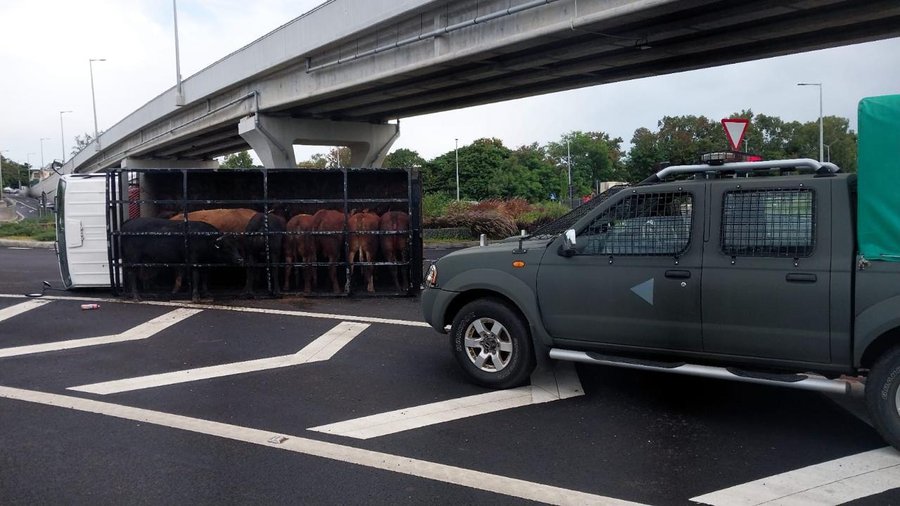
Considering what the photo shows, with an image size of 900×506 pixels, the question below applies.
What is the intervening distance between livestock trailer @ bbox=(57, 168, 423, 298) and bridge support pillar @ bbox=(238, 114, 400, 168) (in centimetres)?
1830

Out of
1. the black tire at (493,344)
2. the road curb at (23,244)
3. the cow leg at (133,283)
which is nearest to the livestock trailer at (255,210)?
the cow leg at (133,283)

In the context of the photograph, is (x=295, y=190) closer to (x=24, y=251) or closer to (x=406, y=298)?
(x=406, y=298)

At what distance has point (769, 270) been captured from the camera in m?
5.39

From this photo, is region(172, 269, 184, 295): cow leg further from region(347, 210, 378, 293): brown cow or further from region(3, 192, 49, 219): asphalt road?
region(3, 192, 49, 219): asphalt road

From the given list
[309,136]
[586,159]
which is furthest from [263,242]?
[586,159]

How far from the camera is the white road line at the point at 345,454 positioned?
14.4 ft

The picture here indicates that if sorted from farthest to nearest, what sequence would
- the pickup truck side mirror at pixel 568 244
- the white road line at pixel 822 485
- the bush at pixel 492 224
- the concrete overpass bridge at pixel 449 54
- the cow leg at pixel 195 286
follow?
the bush at pixel 492 224, the concrete overpass bridge at pixel 449 54, the cow leg at pixel 195 286, the pickup truck side mirror at pixel 568 244, the white road line at pixel 822 485

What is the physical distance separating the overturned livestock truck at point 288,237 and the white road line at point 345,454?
19.3 ft

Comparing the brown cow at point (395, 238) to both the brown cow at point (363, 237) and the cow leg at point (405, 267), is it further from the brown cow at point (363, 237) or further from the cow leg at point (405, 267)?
the brown cow at point (363, 237)

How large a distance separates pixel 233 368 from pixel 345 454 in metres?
2.97

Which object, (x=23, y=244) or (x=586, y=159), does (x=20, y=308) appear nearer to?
(x=23, y=244)

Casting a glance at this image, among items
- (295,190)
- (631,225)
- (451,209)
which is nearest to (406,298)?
(295,190)

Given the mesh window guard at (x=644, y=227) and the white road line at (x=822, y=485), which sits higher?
the mesh window guard at (x=644, y=227)

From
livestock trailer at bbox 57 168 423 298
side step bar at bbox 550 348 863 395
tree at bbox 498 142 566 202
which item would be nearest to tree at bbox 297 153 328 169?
tree at bbox 498 142 566 202
